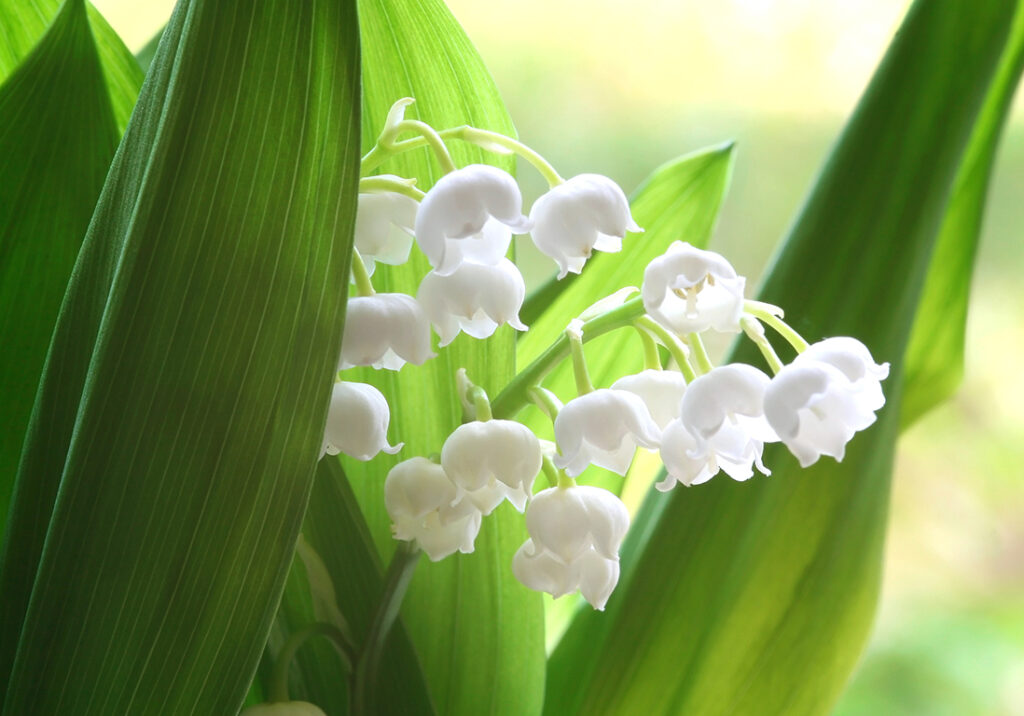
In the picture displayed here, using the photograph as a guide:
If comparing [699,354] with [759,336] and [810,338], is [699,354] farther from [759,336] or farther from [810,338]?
[810,338]

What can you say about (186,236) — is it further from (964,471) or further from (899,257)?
(964,471)

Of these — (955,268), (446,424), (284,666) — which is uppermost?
(955,268)

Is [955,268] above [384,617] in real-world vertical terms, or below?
above

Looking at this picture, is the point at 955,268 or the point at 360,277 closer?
the point at 360,277

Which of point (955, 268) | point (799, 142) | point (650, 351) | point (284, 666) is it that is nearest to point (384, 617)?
point (284, 666)

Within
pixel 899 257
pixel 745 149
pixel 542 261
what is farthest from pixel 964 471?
pixel 899 257

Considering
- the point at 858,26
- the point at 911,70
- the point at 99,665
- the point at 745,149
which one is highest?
the point at 858,26

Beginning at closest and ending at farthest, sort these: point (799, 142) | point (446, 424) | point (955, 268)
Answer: point (446, 424) < point (955, 268) < point (799, 142)

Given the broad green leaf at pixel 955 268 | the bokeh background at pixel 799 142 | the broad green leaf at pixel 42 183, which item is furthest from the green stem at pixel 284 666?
the bokeh background at pixel 799 142
